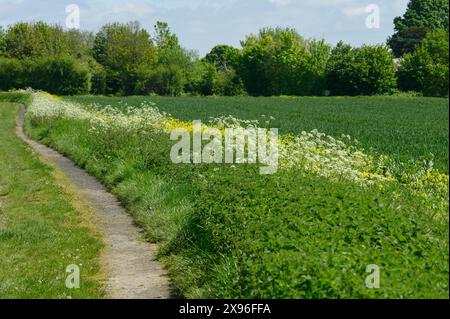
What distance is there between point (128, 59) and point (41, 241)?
7945 centimetres

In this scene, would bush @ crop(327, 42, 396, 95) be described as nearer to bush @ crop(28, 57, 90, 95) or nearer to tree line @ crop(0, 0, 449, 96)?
tree line @ crop(0, 0, 449, 96)

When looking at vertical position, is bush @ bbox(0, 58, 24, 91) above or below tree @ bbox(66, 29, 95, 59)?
below

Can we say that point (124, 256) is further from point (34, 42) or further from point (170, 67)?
point (34, 42)

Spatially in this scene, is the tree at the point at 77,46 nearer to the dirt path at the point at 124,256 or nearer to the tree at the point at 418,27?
the dirt path at the point at 124,256

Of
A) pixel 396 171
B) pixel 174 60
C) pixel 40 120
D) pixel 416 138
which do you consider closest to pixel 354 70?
pixel 174 60

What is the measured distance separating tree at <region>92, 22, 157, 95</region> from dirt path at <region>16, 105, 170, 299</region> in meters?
71.3

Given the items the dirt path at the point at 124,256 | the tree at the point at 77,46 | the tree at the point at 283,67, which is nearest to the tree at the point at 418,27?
the dirt path at the point at 124,256

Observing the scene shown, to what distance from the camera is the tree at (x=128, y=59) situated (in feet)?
278

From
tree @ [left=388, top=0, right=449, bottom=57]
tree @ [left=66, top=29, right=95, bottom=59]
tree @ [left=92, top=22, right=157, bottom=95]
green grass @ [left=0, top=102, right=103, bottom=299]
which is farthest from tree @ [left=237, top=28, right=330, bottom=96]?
green grass @ [left=0, top=102, right=103, bottom=299]

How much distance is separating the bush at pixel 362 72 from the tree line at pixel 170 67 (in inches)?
4.2

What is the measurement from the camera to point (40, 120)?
29625 millimetres

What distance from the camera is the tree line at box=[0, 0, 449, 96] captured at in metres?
73.4
